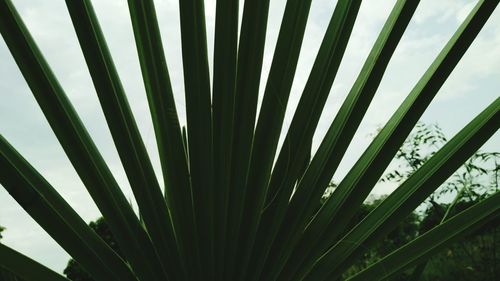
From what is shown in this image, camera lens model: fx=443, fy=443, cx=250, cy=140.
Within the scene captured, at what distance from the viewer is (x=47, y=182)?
135 centimetres

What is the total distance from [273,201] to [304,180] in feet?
0.45

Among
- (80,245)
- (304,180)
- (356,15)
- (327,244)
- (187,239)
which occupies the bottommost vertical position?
(80,245)

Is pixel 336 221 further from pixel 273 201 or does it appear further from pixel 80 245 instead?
pixel 80 245

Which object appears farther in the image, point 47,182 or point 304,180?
point 304,180

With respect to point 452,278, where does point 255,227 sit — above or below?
below

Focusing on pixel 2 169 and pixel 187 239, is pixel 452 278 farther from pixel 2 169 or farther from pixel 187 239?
pixel 2 169

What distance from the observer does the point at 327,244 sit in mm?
1568

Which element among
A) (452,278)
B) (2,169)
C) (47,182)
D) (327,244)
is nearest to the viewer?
(2,169)

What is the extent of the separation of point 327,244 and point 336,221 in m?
0.09

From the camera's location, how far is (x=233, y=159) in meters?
1.40

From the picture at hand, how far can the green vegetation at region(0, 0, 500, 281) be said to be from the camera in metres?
1.24

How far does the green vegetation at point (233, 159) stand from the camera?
1244mm

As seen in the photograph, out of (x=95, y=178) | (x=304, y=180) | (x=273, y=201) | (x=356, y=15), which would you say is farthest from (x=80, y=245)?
(x=356, y=15)

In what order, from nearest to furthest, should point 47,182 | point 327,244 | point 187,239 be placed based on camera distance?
1. point 47,182
2. point 187,239
3. point 327,244
